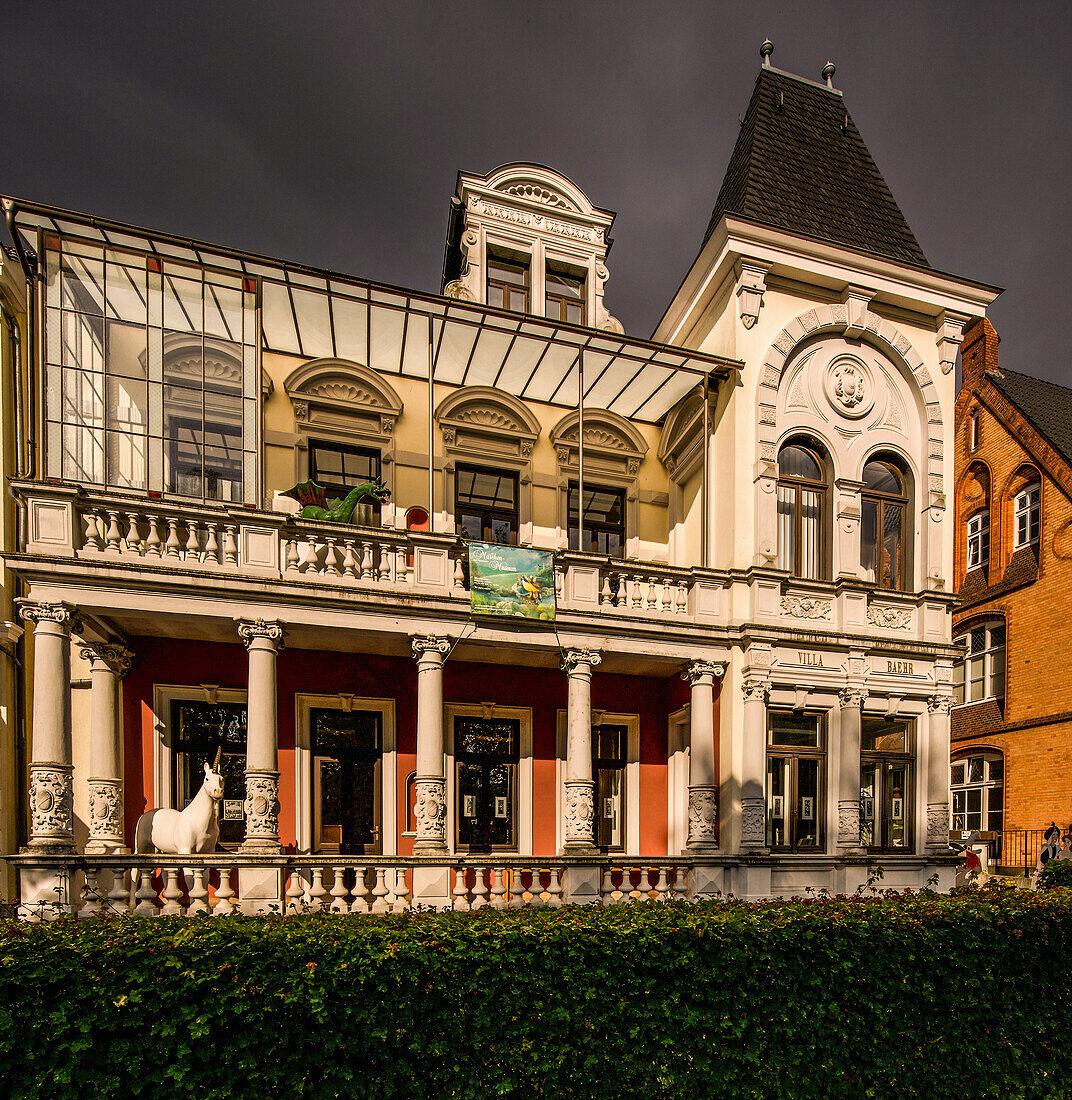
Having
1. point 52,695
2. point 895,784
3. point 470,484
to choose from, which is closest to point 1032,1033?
point 895,784

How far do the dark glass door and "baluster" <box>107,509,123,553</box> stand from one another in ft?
11.7

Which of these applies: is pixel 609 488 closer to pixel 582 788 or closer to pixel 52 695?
pixel 582 788

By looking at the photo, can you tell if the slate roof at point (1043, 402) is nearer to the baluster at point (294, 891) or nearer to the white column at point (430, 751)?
the white column at point (430, 751)

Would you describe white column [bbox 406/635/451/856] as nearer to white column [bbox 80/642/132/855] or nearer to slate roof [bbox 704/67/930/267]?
white column [bbox 80/642/132/855]

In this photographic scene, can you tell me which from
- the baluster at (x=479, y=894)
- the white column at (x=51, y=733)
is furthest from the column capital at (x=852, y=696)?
the white column at (x=51, y=733)

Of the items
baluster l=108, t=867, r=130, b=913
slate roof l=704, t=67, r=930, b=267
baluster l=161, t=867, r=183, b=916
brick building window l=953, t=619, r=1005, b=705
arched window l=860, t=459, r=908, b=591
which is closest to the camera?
baluster l=161, t=867, r=183, b=916

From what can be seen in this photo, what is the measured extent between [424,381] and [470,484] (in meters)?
2.24

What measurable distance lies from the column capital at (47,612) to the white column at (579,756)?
7143 mm

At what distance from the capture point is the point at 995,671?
20.9 meters

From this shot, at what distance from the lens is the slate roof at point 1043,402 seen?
2027cm

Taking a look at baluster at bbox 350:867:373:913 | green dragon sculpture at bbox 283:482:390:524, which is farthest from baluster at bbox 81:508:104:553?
baluster at bbox 350:867:373:913

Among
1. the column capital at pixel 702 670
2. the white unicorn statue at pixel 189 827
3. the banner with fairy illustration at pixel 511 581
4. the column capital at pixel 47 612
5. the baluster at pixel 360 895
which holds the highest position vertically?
the banner with fairy illustration at pixel 511 581

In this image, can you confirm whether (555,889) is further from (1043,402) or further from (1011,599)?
(1043,402)

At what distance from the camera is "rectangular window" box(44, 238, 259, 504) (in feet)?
32.4
